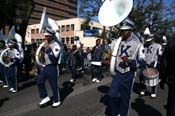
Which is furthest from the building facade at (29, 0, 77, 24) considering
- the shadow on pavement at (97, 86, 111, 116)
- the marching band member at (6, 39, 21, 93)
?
the marching band member at (6, 39, 21, 93)

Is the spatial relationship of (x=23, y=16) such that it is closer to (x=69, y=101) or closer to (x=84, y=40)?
(x=69, y=101)

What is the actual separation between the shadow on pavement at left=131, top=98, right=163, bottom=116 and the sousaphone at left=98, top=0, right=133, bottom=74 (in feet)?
Result: 6.49

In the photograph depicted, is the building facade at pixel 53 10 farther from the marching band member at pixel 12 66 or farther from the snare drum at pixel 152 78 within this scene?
the snare drum at pixel 152 78

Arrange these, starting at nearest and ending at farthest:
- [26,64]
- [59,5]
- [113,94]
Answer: [113,94]
[26,64]
[59,5]

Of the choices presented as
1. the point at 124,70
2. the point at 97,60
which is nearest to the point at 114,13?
the point at 124,70

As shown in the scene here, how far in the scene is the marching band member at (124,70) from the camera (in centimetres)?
746

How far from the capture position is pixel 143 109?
9.53 meters

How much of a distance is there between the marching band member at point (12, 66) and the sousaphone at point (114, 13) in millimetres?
4956

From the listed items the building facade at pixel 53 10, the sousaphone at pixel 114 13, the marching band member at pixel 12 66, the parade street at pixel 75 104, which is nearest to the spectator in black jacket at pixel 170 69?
the sousaphone at pixel 114 13

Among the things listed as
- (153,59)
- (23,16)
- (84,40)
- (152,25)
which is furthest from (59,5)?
(153,59)

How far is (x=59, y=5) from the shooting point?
151625mm

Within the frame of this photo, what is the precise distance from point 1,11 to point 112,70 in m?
14.3

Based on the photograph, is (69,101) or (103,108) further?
(69,101)

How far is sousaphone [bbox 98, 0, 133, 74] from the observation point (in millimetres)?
7629
